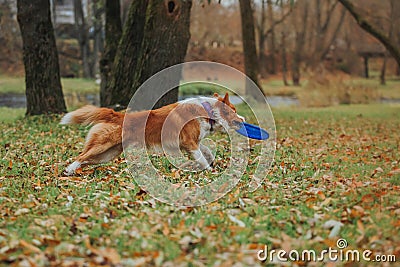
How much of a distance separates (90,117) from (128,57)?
6639mm

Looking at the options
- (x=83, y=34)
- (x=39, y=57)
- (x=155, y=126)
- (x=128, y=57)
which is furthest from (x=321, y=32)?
(x=155, y=126)

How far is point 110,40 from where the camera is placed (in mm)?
15438

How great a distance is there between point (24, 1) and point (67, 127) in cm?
375

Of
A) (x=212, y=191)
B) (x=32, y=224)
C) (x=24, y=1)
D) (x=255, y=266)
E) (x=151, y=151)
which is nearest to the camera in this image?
(x=255, y=266)

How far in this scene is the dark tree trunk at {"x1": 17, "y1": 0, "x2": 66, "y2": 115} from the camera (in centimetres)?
1366

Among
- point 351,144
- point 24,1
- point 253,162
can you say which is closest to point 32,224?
point 253,162

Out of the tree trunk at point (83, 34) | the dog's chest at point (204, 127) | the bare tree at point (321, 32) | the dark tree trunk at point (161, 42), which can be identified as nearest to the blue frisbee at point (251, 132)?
the dog's chest at point (204, 127)

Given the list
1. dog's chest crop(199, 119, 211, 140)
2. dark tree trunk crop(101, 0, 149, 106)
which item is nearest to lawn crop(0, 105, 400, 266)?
dog's chest crop(199, 119, 211, 140)

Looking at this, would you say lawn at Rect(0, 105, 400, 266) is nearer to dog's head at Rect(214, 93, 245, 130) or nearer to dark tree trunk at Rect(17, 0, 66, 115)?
dog's head at Rect(214, 93, 245, 130)

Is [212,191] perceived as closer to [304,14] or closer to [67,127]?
[67,127]

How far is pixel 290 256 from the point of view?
4582 mm

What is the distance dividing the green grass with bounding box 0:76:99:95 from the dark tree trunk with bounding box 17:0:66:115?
15.2 meters

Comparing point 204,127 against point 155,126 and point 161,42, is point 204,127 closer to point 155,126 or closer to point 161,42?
point 155,126

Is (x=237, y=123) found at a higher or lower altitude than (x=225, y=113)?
lower
